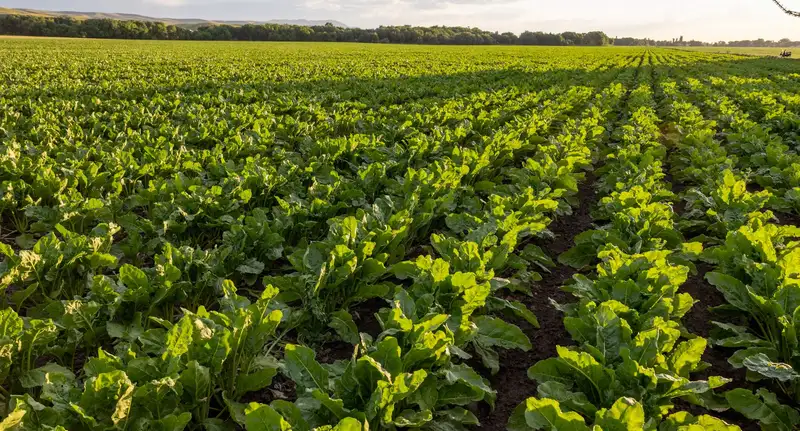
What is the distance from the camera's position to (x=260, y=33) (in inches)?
3533

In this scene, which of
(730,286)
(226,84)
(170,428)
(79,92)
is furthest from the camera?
(226,84)

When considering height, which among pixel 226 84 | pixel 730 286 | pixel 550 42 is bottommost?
pixel 730 286

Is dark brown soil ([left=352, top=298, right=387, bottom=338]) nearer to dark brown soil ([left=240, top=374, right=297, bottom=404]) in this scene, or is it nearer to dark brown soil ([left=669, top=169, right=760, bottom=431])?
dark brown soil ([left=240, top=374, right=297, bottom=404])

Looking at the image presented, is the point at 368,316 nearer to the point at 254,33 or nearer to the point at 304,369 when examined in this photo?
the point at 304,369

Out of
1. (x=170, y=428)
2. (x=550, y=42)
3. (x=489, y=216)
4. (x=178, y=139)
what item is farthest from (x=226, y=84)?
(x=550, y=42)

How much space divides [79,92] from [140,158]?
408 inches

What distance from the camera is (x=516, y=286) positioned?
452 cm

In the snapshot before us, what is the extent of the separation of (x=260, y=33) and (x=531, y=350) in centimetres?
9666

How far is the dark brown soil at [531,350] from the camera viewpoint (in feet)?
11.1

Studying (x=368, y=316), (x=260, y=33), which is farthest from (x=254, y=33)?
(x=368, y=316)

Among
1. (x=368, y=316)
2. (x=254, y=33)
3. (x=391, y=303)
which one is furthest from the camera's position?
(x=254, y=33)

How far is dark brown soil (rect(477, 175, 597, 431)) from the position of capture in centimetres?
338

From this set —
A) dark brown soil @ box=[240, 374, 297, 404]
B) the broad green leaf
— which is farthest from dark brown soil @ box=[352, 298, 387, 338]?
the broad green leaf

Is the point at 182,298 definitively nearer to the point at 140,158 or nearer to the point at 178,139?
the point at 140,158
